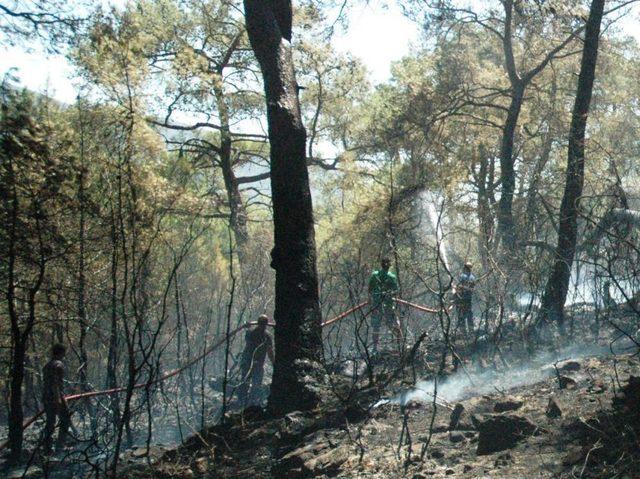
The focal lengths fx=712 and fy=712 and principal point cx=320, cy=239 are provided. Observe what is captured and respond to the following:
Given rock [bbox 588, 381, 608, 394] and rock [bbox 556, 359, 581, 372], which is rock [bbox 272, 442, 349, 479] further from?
rock [bbox 556, 359, 581, 372]

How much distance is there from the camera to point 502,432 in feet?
19.5

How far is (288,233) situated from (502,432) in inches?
149

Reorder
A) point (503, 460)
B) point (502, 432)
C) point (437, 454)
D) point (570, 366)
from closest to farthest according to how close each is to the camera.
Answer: point (503, 460)
point (502, 432)
point (437, 454)
point (570, 366)

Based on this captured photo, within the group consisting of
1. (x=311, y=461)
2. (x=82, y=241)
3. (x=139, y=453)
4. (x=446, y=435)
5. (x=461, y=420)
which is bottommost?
(x=139, y=453)

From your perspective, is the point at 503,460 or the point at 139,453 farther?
the point at 139,453

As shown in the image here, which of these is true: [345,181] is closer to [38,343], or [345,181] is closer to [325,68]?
[325,68]

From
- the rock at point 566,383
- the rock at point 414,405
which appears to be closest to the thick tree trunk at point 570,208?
the rock at point 566,383

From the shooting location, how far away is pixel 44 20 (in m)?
9.34

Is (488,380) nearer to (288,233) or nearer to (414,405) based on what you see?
(414,405)

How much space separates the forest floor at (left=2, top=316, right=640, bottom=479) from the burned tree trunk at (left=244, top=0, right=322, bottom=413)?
1.52 feet

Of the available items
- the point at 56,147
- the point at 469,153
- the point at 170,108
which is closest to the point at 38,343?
the point at 170,108

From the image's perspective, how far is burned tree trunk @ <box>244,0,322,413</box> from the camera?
8453 millimetres

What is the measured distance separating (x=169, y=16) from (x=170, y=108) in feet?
11.7

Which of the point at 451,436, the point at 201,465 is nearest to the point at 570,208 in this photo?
the point at 451,436
